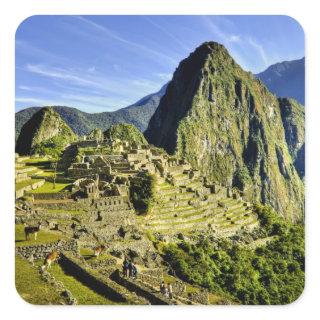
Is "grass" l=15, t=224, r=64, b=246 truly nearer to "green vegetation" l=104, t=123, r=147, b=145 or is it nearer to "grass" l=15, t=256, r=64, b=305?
"grass" l=15, t=256, r=64, b=305

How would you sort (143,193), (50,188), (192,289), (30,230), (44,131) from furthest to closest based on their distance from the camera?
(44,131)
(143,193)
(50,188)
(192,289)
(30,230)

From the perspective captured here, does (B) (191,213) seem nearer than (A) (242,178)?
Yes

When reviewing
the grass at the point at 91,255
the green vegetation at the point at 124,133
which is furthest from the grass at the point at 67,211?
the green vegetation at the point at 124,133

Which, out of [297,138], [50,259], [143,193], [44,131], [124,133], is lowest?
[50,259]

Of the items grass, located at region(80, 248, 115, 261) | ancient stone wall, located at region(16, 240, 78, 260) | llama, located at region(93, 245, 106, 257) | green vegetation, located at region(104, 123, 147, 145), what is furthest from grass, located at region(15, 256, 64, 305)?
green vegetation, located at region(104, 123, 147, 145)

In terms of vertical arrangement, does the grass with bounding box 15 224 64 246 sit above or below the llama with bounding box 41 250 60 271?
above

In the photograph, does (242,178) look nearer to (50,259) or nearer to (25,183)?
(25,183)

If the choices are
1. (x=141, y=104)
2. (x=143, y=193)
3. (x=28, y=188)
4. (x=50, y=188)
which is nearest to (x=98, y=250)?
(x=28, y=188)
